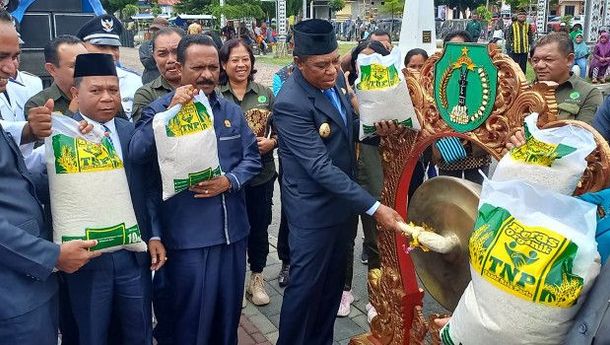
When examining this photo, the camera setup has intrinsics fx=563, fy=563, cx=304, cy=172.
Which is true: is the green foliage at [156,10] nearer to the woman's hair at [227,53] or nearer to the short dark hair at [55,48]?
the woman's hair at [227,53]

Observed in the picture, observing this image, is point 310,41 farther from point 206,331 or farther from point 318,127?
point 206,331

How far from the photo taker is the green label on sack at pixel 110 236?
217cm

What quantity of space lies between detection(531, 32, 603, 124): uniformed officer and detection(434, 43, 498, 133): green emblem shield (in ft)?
3.47

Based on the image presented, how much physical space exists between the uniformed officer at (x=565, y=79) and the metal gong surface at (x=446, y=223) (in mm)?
1031

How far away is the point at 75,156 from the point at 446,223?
5.24ft

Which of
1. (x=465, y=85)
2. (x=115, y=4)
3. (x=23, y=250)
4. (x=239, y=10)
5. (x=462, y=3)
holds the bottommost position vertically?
(x=23, y=250)

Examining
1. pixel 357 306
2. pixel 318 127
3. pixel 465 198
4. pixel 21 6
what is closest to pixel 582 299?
pixel 465 198

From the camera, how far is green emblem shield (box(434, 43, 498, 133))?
218 centimetres

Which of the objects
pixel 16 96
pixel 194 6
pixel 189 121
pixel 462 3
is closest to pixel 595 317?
pixel 189 121

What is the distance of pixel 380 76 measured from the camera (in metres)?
2.57

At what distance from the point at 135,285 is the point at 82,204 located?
1.57 ft

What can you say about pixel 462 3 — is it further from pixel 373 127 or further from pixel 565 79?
pixel 373 127

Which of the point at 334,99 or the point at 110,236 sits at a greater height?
the point at 334,99

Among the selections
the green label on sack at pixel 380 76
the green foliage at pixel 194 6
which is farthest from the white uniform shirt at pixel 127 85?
the green foliage at pixel 194 6
